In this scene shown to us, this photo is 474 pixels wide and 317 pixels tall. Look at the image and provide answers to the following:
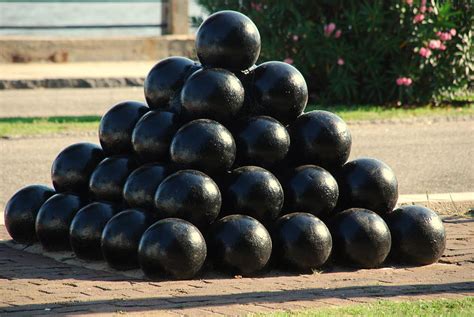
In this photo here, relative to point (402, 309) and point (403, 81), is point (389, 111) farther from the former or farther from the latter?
point (402, 309)

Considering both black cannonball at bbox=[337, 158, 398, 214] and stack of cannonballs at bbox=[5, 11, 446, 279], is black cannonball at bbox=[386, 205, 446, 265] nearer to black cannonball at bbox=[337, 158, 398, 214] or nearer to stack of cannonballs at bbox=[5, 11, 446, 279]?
stack of cannonballs at bbox=[5, 11, 446, 279]

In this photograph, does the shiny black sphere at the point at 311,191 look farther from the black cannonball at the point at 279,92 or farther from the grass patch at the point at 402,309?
the grass patch at the point at 402,309

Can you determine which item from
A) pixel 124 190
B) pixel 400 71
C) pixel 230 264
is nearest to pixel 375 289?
pixel 230 264

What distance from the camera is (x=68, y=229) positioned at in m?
8.12

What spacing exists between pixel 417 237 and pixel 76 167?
2.46 m

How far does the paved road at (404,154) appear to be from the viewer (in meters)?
11.5

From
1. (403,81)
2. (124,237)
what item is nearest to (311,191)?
(124,237)

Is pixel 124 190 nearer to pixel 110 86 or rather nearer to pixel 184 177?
pixel 184 177

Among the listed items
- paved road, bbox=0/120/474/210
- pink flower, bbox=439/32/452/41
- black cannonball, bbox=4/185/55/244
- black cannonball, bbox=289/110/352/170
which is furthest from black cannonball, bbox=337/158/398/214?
pink flower, bbox=439/32/452/41

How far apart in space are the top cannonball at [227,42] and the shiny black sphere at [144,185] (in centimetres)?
90

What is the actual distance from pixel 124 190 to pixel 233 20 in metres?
1.43

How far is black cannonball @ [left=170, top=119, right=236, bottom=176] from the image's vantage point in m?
Answer: 7.55

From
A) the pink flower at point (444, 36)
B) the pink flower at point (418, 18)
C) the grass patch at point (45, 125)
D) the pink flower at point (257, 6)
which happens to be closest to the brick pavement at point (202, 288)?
the grass patch at point (45, 125)

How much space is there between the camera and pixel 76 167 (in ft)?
27.2
